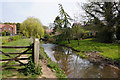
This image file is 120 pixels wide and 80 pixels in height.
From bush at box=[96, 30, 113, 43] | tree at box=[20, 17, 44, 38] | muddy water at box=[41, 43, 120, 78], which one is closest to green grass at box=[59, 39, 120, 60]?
muddy water at box=[41, 43, 120, 78]

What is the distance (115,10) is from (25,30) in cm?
2764

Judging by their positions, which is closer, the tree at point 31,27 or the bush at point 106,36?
the bush at point 106,36

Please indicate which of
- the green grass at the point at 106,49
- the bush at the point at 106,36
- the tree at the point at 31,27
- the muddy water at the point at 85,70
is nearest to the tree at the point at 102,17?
the bush at the point at 106,36

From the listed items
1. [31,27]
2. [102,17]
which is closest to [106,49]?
[102,17]

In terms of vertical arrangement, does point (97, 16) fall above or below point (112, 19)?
above

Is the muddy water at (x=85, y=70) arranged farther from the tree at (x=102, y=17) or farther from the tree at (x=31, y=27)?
the tree at (x=31, y=27)

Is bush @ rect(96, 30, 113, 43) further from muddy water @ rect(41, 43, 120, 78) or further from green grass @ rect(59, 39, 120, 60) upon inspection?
muddy water @ rect(41, 43, 120, 78)

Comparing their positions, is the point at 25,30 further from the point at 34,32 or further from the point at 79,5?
the point at 79,5

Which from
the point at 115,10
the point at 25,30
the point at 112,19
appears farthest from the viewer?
the point at 25,30

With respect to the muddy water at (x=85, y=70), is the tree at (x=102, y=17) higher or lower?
higher

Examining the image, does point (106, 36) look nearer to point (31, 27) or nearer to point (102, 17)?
point (102, 17)

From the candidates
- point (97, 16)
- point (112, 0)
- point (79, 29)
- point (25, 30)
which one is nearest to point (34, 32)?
point (25, 30)

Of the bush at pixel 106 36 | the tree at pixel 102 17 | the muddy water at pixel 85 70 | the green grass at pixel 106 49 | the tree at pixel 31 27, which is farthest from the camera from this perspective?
the tree at pixel 31 27

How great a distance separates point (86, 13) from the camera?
18.8 m
